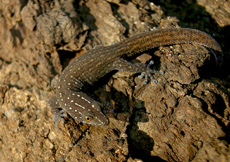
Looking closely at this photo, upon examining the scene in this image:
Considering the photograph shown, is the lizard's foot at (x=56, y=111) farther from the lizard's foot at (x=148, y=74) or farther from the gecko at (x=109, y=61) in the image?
the lizard's foot at (x=148, y=74)

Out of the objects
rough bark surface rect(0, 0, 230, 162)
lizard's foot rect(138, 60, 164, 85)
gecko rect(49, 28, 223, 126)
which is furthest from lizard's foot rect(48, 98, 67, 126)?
lizard's foot rect(138, 60, 164, 85)

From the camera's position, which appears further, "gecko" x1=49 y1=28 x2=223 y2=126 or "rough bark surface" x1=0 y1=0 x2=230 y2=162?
"gecko" x1=49 y1=28 x2=223 y2=126

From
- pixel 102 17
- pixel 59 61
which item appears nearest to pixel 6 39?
pixel 59 61

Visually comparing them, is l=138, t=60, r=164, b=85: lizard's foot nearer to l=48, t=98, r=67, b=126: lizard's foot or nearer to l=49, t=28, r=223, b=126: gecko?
l=49, t=28, r=223, b=126: gecko

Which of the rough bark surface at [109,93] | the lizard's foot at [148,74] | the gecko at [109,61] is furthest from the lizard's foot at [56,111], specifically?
the lizard's foot at [148,74]

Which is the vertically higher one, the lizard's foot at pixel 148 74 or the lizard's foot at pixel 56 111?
the lizard's foot at pixel 148 74

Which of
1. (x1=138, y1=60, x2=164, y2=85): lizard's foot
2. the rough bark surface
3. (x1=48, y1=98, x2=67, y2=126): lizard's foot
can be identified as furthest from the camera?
(x1=138, y1=60, x2=164, y2=85): lizard's foot

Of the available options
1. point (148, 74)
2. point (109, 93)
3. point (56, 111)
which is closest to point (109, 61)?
point (109, 93)
